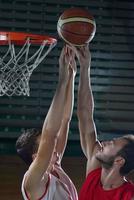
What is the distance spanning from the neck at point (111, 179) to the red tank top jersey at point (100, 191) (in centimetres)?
2

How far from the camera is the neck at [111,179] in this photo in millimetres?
2117

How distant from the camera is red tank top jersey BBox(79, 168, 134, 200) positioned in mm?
2068


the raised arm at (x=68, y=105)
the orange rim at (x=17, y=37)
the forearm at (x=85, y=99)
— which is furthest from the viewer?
the orange rim at (x=17, y=37)

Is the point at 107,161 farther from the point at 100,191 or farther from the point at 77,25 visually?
the point at 77,25

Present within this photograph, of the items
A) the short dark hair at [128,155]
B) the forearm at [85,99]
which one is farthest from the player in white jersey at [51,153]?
the short dark hair at [128,155]

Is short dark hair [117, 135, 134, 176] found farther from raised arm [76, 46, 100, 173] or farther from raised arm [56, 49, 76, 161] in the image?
raised arm [56, 49, 76, 161]

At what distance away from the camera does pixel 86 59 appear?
2096 millimetres

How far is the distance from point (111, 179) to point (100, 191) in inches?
3.1

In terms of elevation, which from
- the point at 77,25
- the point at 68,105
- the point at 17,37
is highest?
the point at 77,25

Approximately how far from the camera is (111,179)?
2.12 meters

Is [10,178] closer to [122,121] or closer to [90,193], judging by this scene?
[122,121]

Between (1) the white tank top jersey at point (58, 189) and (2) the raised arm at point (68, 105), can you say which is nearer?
(1) the white tank top jersey at point (58, 189)

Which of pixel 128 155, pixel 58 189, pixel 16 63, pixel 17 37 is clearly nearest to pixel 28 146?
pixel 58 189

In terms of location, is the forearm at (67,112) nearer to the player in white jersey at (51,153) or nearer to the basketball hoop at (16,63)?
the player in white jersey at (51,153)
